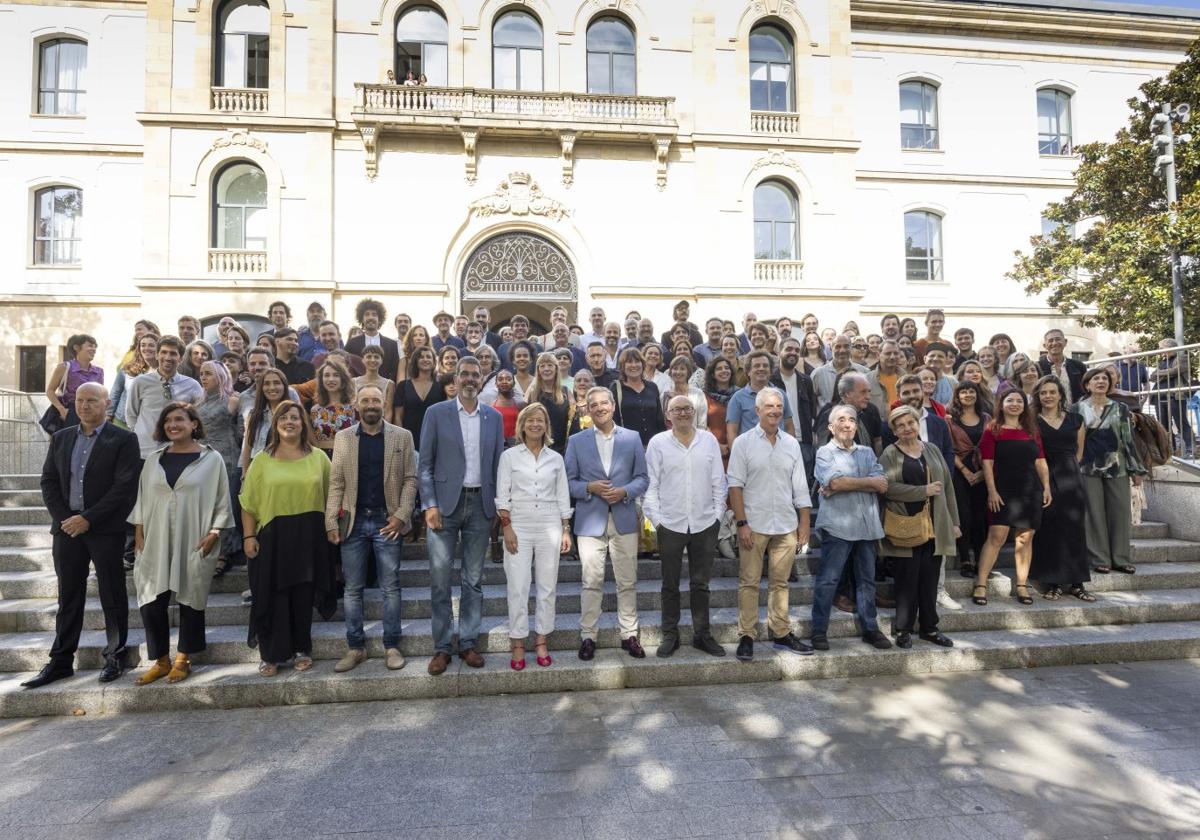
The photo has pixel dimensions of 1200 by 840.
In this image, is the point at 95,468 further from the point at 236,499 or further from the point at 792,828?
the point at 792,828

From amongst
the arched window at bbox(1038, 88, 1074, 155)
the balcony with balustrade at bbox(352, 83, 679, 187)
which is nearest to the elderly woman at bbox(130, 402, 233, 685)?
the balcony with balustrade at bbox(352, 83, 679, 187)

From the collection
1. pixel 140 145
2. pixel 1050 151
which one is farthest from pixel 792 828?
pixel 1050 151

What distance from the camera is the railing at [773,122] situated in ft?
55.5

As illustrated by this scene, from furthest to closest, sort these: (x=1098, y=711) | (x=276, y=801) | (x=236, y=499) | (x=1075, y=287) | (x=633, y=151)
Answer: (x=633, y=151), (x=1075, y=287), (x=236, y=499), (x=1098, y=711), (x=276, y=801)

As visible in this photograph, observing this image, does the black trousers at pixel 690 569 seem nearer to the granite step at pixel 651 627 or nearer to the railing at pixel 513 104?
the granite step at pixel 651 627

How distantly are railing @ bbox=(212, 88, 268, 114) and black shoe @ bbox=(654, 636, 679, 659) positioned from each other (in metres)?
16.5

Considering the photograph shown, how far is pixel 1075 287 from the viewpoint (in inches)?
596

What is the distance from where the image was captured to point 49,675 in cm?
464

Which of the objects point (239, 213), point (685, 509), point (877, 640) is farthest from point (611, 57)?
point (877, 640)

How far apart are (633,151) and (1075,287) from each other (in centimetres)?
1147

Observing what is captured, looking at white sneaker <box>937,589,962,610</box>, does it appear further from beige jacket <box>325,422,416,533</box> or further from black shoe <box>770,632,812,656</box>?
beige jacket <box>325,422,416,533</box>

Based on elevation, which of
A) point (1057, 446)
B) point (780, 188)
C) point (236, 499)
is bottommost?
point (236, 499)

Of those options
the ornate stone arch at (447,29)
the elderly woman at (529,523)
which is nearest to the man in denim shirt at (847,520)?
the elderly woman at (529,523)

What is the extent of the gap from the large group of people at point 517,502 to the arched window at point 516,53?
1306cm
